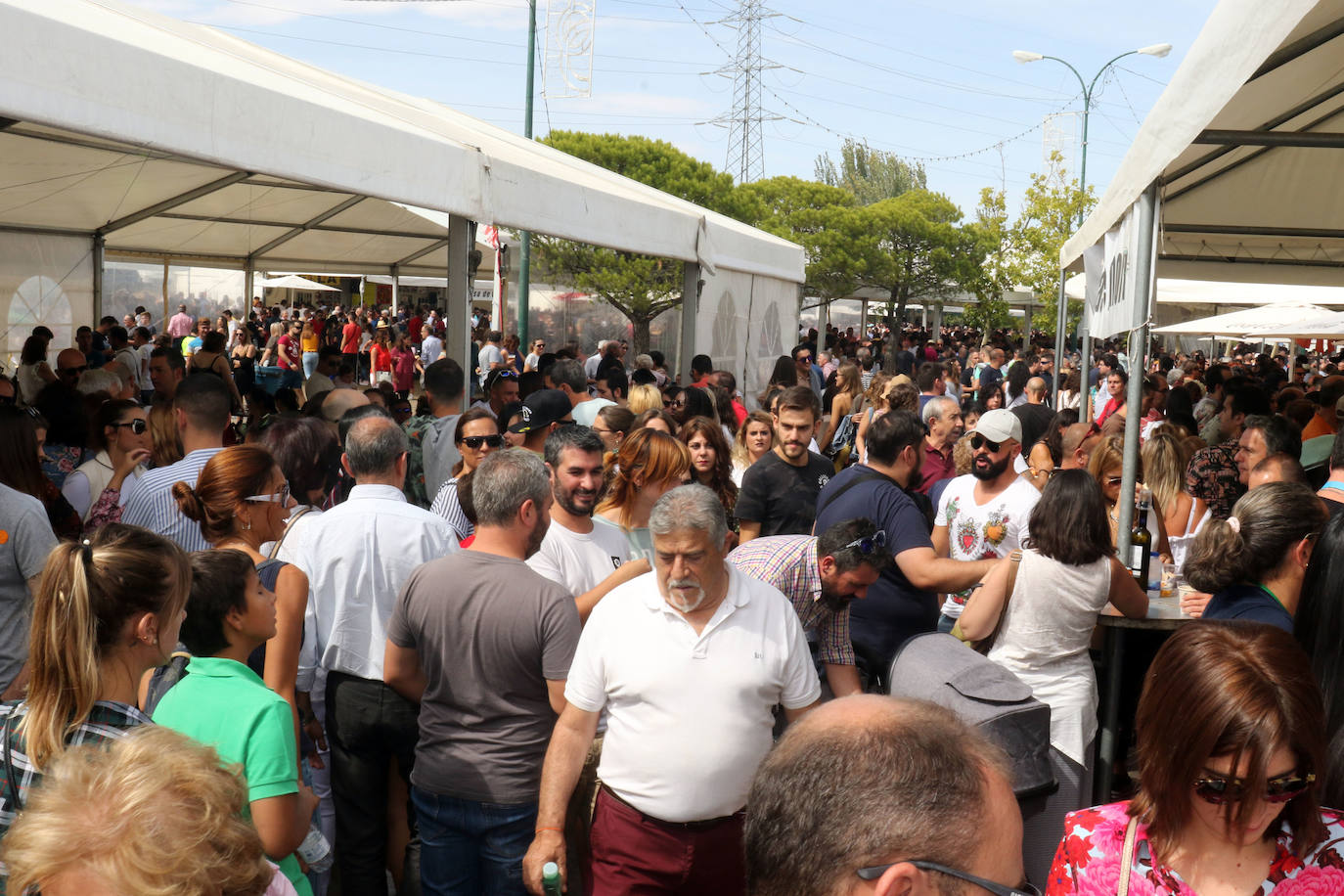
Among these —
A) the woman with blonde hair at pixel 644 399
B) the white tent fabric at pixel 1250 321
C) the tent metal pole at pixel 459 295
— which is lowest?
the woman with blonde hair at pixel 644 399

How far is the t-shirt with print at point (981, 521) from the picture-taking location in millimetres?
5270

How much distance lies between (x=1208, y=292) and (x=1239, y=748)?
1464cm

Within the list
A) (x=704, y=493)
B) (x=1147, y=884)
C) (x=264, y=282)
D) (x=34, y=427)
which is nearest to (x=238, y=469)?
(x=34, y=427)

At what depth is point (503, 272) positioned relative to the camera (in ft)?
61.8

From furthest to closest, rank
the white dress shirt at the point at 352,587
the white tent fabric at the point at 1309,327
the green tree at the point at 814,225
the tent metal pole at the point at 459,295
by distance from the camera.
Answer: the green tree at the point at 814,225, the white tent fabric at the point at 1309,327, the tent metal pole at the point at 459,295, the white dress shirt at the point at 352,587

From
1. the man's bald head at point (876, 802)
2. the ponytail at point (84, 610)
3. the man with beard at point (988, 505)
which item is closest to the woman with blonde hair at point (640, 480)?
the man with beard at point (988, 505)

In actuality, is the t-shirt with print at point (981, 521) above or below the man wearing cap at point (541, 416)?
below

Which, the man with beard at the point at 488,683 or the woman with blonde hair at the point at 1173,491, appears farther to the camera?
the woman with blonde hair at the point at 1173,491

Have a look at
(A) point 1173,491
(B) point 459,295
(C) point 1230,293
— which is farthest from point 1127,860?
(C) point 1230,293

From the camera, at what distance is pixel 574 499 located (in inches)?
163

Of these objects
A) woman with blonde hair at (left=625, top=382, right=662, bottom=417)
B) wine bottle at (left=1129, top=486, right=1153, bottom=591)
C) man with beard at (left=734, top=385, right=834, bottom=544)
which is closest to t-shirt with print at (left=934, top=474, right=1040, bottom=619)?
wine bottle at (left=1129, top=486, right=1153, bottom=591)

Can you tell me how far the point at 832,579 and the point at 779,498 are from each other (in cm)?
196

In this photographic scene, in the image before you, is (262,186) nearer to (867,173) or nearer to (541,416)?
(541,416)

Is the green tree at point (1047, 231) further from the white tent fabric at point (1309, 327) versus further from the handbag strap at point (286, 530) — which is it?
the handbag strap at point (286, 530)
